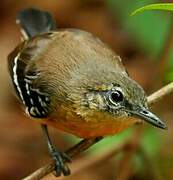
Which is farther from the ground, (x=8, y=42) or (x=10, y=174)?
(x=8, y=42)

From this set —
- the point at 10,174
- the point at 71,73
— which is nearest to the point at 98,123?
the point at 71,73

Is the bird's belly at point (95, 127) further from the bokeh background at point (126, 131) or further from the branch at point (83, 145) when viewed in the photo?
the bokeh background at point (126, 131)

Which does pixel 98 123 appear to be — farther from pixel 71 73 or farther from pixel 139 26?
pixel 139 26

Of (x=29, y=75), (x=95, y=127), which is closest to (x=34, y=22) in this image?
(x=29, y=75)

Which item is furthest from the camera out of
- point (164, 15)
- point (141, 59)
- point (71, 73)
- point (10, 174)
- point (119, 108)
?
point (141, 59)

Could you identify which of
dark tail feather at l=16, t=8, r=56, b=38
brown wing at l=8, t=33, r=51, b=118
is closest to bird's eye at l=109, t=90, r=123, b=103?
brown wing at l=8, t=33, r=51, b=118

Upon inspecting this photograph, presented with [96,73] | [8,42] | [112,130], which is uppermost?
[96,73]

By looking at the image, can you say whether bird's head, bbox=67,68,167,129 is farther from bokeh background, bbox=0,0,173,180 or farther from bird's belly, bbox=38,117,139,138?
bokeh background, bbox=0,0,173,180

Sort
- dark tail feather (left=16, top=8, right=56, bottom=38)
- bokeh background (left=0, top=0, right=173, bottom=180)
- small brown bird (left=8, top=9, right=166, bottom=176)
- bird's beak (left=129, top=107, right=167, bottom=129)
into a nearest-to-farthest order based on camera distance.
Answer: bird's beak (left=129, top=107, right=167, bottom=129) < small brown bird (left=8, top=9, right=166, bottom=176) < bokeh background (left=0, top=0, right=173, bottom=180) < dark tail feather (left=16, top=8, right=56, bottom=38)
